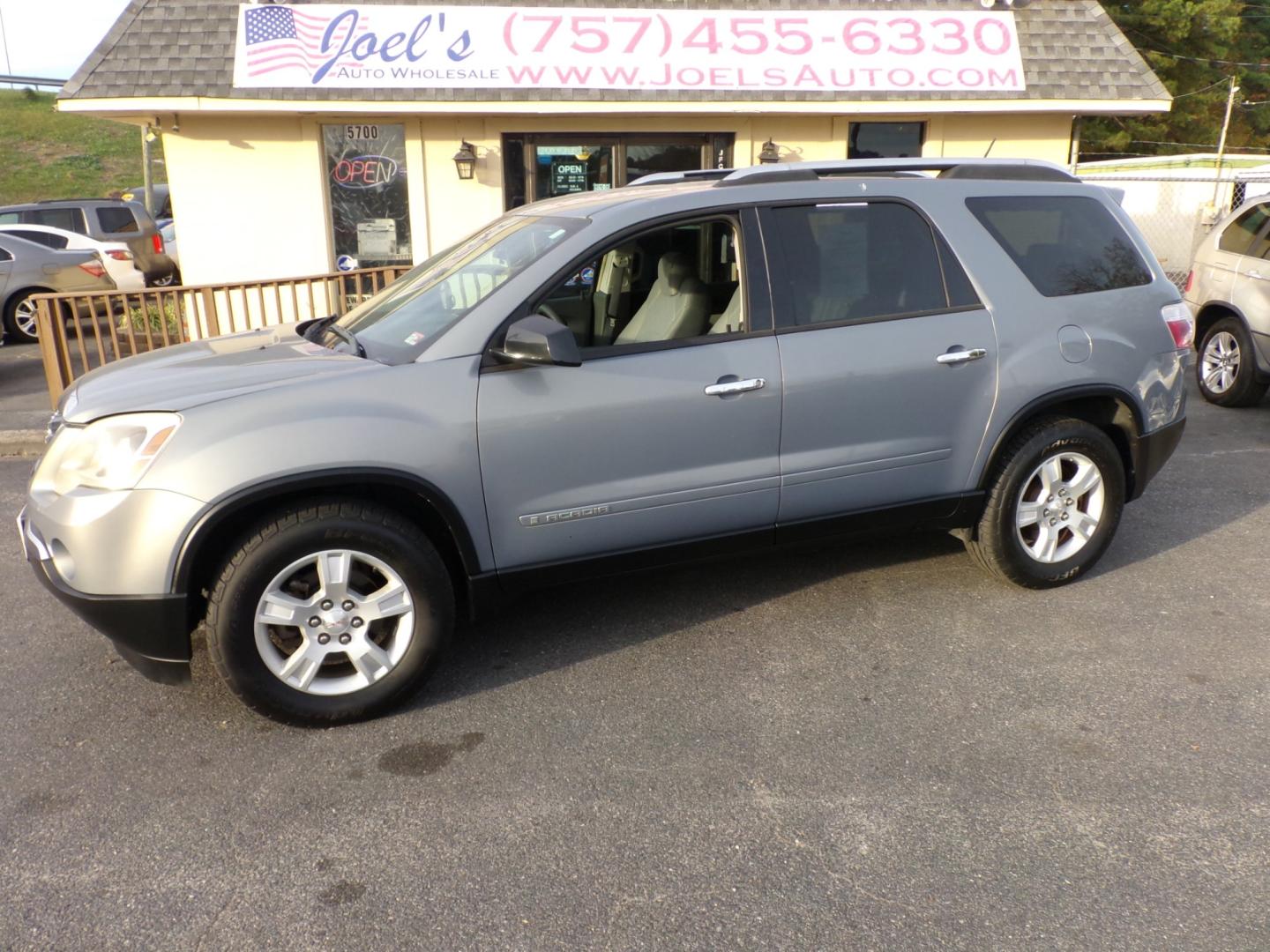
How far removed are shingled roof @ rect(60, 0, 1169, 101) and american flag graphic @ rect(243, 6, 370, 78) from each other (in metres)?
0.25

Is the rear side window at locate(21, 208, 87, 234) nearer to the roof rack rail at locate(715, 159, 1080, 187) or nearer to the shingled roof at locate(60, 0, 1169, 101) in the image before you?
the shingled roof at locate(60, 0, 1169, 101)

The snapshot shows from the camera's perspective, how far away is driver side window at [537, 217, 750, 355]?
157 inches

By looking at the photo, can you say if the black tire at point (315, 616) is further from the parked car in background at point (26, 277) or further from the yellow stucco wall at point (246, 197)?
the parked car in background at point (26, 277)

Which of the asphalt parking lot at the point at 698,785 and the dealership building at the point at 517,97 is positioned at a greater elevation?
the dealership building at the point at 517,97

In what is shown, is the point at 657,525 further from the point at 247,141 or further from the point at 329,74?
the point at 247,141

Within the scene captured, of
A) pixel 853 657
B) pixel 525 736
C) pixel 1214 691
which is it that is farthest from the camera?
pixel 853 657

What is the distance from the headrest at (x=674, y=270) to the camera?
13.8 ft

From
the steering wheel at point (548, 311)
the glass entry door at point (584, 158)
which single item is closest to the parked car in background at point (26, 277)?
the glass entry door at point (584, 158)

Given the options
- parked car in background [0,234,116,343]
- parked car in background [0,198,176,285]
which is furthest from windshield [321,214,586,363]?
parked car in background [0,198,176,285]

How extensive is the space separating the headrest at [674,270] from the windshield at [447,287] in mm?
455

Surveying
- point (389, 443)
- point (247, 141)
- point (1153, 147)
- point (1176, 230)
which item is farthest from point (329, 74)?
point (1153, 147)

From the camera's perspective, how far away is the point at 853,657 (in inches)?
160

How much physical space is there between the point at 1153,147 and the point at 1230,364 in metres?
40.2

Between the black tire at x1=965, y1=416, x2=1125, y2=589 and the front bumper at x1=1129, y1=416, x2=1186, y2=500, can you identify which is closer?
the black tire at x1=965, y1=416, x2=1125, y2=589
